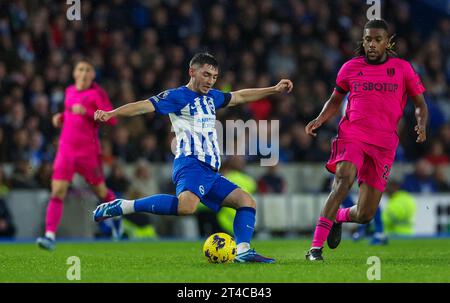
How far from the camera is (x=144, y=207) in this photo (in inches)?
365

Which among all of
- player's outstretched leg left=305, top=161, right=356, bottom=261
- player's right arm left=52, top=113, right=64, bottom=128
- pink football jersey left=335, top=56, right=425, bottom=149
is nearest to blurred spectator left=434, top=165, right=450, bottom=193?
player's right arm left=52, top=113, right=64, bottom=128

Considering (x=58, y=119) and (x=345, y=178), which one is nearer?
(x=345, y=178)

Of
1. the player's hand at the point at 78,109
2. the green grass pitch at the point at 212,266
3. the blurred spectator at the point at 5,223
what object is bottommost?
the green grass pitch at the point at 212,266

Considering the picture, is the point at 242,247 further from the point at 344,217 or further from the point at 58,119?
the point at 58,119

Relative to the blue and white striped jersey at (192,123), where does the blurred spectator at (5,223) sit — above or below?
below

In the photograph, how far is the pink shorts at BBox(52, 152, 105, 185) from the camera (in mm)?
12727

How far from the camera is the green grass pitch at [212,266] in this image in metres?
7.75

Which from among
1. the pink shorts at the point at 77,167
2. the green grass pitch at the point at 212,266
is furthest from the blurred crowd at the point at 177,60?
the green grass pitch at the point at 212,266

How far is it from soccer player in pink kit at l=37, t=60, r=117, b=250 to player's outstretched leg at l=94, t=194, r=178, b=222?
10.7ft

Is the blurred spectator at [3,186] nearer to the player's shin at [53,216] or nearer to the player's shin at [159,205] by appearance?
the player's shin at [53,216]

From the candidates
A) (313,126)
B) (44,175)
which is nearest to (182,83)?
(44,175)

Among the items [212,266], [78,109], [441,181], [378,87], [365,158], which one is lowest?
[212,266]

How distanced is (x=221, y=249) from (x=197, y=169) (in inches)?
29.4

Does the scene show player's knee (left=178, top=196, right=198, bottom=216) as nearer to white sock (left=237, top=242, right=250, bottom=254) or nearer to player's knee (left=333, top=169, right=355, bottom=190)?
white sock (left=237, top=242, right=250, bottom=254)
